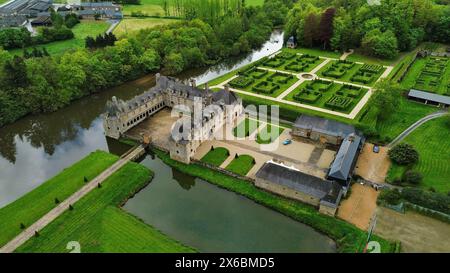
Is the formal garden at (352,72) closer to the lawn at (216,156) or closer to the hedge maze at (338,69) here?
the hedge maze at (338,69)

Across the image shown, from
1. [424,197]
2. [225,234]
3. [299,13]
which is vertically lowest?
[225,234]

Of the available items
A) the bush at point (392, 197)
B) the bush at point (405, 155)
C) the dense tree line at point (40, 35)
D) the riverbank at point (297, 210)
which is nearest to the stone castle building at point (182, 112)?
the riverbank at point (297, 210)

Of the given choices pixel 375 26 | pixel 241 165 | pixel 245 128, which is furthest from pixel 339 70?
pixel 241 165

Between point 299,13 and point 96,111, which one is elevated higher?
point 299,13

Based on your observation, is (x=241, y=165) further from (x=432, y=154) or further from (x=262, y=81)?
(x=262, y=81)

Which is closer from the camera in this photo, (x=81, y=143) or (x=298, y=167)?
(x=298, y=167)

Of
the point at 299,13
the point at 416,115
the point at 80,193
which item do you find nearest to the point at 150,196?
the point at 80,193

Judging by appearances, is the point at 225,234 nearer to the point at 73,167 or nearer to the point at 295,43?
the point at 73,167
